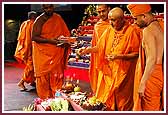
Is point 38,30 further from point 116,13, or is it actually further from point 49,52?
point 116,13

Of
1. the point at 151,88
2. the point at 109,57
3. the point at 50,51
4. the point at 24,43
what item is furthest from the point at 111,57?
the point at 24,43

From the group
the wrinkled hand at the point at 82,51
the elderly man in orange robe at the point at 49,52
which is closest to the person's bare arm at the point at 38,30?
the elderly man in orange robe at the point at 49,52

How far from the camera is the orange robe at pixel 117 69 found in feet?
10.2

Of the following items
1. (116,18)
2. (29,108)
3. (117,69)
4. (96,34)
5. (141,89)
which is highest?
(116,18)

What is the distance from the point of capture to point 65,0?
Result: 9.60ft

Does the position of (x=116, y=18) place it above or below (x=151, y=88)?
above

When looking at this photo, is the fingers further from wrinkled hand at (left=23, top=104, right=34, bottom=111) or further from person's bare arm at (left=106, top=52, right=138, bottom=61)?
wrinkled hand at (left=23, top=104, right=34, bottom=111)

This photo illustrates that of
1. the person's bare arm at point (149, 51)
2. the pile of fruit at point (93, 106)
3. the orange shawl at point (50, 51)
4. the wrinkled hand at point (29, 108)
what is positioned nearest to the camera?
the person's bare arm at point (149, 51)

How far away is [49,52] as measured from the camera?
3.48 meters

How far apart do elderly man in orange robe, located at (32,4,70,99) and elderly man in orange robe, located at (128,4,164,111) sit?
0.62 metres

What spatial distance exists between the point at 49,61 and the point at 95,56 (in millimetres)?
419

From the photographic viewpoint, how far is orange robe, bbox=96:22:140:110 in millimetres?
3113

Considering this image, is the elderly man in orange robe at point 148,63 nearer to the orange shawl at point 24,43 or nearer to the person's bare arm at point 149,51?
the person's bare arm at point 149,51

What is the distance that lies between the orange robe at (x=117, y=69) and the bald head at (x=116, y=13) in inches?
3.5
